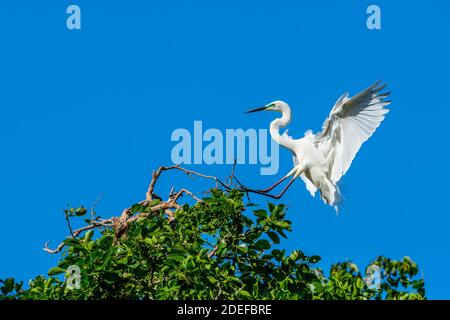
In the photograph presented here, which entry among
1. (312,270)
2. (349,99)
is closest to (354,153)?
(349,99)

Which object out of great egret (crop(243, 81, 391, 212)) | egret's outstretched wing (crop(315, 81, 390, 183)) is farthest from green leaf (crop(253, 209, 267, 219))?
egret's outstretched wing (crop(315, 81, 390, 183))

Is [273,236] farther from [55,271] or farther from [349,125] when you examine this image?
[349,125]

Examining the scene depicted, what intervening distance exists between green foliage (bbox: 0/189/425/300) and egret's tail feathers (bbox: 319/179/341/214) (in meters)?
2.28

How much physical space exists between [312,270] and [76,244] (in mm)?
1730

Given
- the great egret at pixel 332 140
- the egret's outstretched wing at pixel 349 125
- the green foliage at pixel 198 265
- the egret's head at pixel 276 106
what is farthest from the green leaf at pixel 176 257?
the egret's head at pixel 276 106

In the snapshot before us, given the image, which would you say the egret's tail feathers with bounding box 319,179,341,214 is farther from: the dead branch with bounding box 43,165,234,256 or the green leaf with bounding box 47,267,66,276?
the green leaf with bounding box 47,267,66,276

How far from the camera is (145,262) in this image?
7598 millimetres

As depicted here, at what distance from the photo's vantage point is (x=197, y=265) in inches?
284

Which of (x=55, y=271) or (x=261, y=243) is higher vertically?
(x=261, y=243)

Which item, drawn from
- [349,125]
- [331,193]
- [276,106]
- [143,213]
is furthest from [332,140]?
[143,213]

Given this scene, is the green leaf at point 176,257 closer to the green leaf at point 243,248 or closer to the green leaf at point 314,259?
the green leaf at point 243,248

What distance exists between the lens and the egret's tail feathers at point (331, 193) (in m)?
10.2

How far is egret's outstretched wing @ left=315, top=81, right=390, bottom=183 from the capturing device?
9859mm

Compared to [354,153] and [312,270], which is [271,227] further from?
[354,153]
